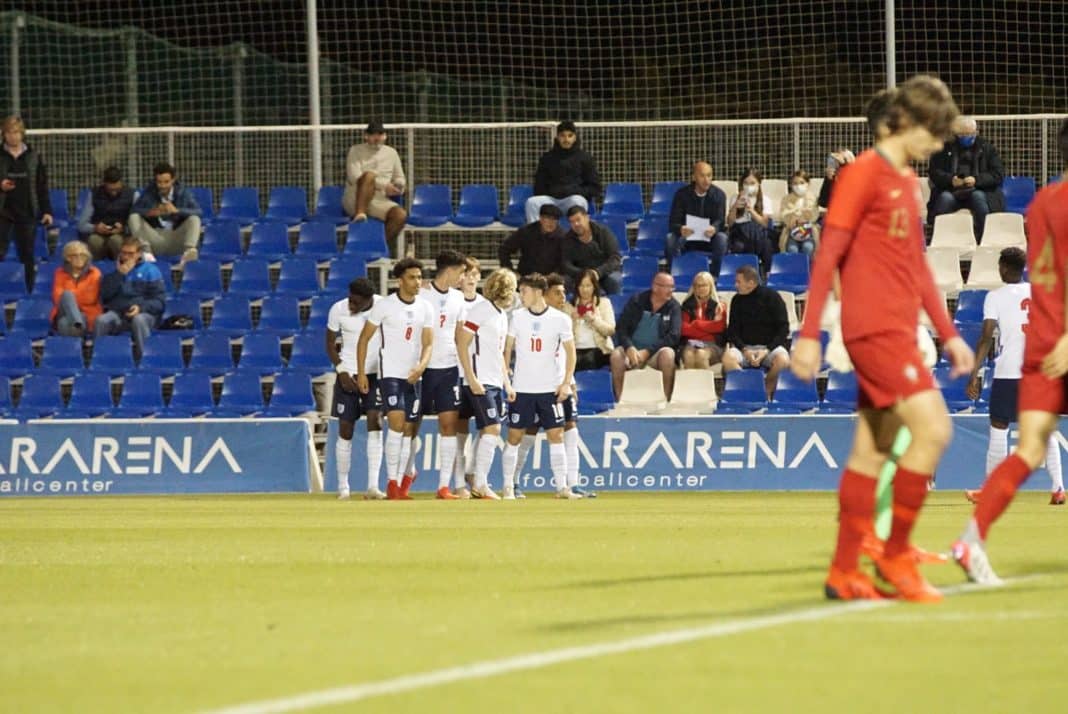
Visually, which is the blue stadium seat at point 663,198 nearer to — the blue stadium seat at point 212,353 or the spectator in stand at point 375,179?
the spectator in stand at point 375,179

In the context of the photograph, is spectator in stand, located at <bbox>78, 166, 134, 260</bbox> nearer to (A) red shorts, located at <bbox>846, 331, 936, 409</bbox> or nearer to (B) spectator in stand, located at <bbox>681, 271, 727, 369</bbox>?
(B) spectator in stand, located at <bbox>681, 271, 727, 369</bbox>

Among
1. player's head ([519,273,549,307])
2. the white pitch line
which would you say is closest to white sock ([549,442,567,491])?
player's head ([519,273,549,307])

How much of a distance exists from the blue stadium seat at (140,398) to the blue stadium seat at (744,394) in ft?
22.1

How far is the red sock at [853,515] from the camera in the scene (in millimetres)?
7609

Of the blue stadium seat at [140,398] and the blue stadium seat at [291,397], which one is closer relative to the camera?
the blue stadium seat at [291,397]

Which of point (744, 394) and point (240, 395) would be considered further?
point (240, 395)

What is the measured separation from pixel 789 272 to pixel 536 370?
5.67 meters

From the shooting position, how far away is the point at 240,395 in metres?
22.4

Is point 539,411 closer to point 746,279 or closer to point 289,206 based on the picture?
point 746,279

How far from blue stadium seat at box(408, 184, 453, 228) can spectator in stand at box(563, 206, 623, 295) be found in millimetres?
Result: 2620

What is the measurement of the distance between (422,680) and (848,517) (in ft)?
8.18

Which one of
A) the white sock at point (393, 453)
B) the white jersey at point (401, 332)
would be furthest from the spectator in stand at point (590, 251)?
the white sock at point (393, 453)

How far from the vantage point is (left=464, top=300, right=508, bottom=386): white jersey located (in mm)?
18719

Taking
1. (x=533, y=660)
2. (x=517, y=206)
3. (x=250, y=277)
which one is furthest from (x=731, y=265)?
(x=533, y=660)
